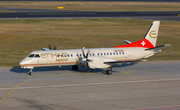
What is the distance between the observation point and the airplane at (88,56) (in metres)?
32.1

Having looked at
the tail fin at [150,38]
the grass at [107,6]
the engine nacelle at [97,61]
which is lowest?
the engine nacelle at [97,61]

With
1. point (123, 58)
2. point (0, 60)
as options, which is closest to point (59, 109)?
point (123, 58)

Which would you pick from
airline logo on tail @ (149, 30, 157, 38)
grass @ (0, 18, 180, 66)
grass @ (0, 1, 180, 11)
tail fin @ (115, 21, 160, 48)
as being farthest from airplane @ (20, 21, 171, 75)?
grass @ (0, 1, 180, 11)

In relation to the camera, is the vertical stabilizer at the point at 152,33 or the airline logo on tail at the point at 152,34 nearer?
the vertical stabilizer at the point at 152,33

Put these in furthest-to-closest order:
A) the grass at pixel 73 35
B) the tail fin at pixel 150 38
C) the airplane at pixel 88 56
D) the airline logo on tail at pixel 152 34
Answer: the grass at pixel 73 35 < the airline logo on tail at pixel 152 34 < the tail fin at pixel 150 38 < the airplane at pixel 88 56

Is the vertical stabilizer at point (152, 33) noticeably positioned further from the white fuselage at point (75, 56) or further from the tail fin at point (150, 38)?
the white fuselage at point (75, 56)

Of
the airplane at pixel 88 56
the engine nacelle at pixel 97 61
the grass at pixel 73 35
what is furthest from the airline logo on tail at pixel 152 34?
the engine nacelle at pixel 97 61

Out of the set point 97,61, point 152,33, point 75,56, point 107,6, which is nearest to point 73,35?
point 152,33

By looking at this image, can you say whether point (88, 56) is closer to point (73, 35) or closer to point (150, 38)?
point (150, 38)

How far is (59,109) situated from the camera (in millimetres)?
20266

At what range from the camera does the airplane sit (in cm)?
3209

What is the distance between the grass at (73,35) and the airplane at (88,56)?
926cm

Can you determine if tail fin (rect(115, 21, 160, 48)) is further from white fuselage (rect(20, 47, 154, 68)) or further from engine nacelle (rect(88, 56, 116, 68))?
engine nacelle (rect(88, 56, 116, 68))

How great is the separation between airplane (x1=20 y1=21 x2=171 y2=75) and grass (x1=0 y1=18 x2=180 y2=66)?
9257mm
